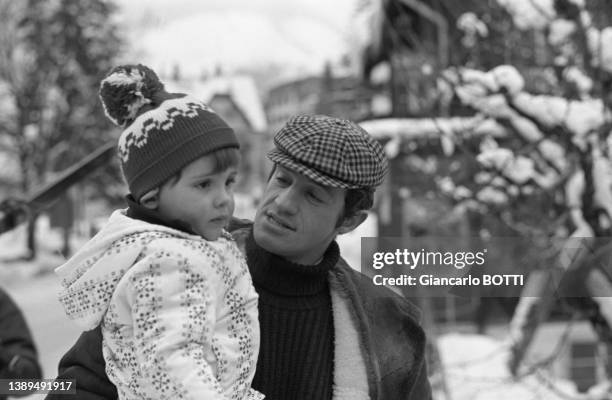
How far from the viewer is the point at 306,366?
5.49 ft

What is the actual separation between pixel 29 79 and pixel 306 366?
60.6 feet

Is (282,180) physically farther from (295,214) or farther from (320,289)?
(320,289)

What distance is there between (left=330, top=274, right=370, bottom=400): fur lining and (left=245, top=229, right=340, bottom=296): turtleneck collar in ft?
0.29

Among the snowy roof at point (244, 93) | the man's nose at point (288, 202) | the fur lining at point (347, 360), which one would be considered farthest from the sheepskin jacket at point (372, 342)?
the snowy roof at point (244, 93)

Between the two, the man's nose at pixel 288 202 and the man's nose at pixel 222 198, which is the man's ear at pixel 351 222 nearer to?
the man's nose at pixel 288 202

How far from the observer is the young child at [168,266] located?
127 centimetres

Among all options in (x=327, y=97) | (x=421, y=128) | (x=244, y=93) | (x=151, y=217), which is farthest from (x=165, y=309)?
(x=244, y=93)

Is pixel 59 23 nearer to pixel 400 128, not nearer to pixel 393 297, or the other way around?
pixel 400 128

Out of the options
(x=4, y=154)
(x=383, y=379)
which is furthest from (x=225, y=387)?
(x=4, y=154)

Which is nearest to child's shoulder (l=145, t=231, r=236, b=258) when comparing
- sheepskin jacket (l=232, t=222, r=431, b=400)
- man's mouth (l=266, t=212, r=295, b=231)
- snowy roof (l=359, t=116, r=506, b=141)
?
man's mouth (l=266, t=212, r=295, b=231)

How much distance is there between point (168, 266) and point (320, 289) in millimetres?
562

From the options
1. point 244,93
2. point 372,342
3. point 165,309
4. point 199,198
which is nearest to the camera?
point 165,309

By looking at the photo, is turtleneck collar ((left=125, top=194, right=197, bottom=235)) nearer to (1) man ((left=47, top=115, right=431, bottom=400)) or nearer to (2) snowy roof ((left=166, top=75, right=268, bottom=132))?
(1) man ((left=47, top=115, right=431, bottom=400))

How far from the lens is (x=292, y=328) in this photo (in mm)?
1686
